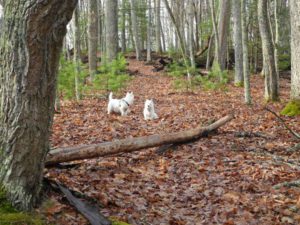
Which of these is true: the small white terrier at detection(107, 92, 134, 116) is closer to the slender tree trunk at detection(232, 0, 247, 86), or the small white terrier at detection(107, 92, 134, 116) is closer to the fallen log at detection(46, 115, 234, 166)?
the fallen log at detection(46, 115, 234, 166)

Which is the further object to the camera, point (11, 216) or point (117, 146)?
point (117, 146)

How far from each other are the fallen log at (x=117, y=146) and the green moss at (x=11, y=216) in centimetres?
163

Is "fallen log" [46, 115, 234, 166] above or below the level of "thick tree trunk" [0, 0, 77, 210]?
below

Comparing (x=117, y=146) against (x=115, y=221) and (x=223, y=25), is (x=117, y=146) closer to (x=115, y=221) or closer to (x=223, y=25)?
(x=115, y=221)

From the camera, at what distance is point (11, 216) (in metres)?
3.04

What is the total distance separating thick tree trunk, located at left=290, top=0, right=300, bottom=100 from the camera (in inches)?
373

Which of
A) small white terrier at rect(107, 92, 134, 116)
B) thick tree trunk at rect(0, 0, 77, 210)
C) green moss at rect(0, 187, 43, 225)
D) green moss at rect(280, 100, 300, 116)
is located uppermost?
thick tree trunk at rect(0, 0, 77, 210)

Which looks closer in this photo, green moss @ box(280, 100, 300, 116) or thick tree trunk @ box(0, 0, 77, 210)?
thick tree trunk @ box(0, 0, 77, 210)

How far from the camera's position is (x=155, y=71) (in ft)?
77.3

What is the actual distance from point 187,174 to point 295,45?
596 cm

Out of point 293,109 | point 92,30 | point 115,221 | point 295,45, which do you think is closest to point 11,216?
point 115,221

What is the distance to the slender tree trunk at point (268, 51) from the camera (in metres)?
11.1

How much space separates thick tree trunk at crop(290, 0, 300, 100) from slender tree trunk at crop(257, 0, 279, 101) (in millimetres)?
1404

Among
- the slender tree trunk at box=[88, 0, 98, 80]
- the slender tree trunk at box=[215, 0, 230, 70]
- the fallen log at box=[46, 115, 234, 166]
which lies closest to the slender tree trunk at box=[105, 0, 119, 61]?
the slender tree trunk at box=[88, 0, 98, 80]
